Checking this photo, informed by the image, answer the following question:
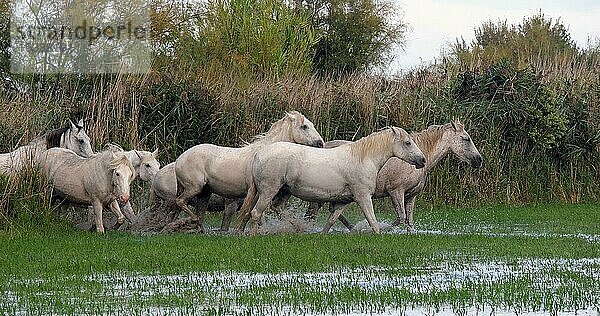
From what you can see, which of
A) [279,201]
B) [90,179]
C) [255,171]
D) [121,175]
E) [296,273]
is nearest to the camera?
[296,273]

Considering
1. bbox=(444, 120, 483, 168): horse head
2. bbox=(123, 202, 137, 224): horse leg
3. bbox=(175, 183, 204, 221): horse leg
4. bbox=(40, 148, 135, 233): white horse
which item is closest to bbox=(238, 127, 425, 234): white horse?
bbox=(175, 183, 204, 221): horse leg

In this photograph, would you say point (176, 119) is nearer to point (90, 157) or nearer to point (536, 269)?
point (90, 157)

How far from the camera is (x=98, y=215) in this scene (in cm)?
1627

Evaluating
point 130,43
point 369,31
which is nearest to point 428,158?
point 130,43

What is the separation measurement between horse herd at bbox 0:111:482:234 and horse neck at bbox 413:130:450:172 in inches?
0.6

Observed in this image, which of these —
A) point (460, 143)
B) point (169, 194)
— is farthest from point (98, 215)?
point (460, 143)

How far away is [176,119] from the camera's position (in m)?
22.4

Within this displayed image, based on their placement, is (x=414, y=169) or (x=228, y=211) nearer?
(x=228, y=211)

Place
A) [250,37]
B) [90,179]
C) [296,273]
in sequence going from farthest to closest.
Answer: [250,37] → [90,179] → [296,273]

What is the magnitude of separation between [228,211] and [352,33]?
1331 inches

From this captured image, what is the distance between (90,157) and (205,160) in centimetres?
173

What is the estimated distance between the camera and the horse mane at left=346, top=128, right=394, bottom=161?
16.1 meters

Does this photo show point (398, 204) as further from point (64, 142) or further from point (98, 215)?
point (64, 142)

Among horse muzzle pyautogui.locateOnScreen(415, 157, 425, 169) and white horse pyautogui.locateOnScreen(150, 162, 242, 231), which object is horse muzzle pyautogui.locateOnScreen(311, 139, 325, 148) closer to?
white horse pyautogui.locateOnScreen(150, 162, 242, 231)
